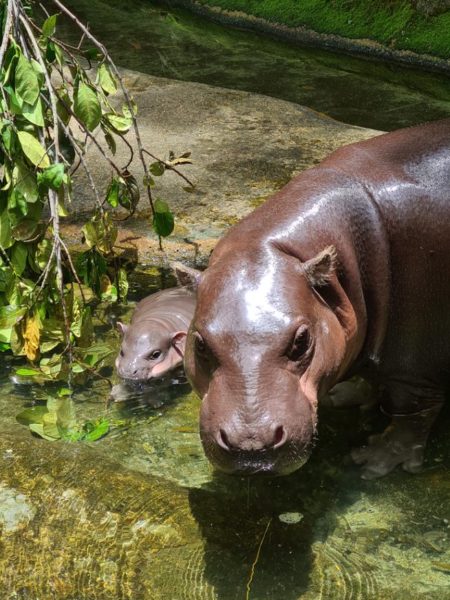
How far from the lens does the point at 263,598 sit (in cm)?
415

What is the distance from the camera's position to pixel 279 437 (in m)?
3.92

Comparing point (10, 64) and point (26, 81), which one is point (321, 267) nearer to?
point (26, 81)

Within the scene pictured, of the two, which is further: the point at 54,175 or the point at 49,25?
the point at 49,25

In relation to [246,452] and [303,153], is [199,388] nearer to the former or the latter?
[246,452]

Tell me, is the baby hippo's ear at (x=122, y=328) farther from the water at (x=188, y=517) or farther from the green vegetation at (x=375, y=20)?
the green vegetation at (x=375, y=20)

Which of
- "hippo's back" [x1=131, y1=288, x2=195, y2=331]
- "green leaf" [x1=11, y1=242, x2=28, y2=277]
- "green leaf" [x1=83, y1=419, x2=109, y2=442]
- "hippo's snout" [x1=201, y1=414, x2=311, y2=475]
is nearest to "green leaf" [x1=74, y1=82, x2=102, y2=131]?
"green leaf" [x1=11, y1=242, x2=28, y2=277]

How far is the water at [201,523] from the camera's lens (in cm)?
419

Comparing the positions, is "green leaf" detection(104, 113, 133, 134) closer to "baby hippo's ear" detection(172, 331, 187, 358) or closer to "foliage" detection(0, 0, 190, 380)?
"foliage" detection(0, 0, 190, 380)

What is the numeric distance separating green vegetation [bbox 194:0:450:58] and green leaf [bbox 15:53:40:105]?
8.22 metres

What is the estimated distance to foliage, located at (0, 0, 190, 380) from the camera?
538 cm

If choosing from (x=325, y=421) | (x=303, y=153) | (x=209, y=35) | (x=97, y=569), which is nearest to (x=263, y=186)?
(x=303, y=153)

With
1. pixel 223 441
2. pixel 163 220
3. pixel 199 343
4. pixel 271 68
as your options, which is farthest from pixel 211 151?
pixel 223 441

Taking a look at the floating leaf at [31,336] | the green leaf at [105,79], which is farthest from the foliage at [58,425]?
the green leaf at [105,79]

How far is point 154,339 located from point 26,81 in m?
1.61
